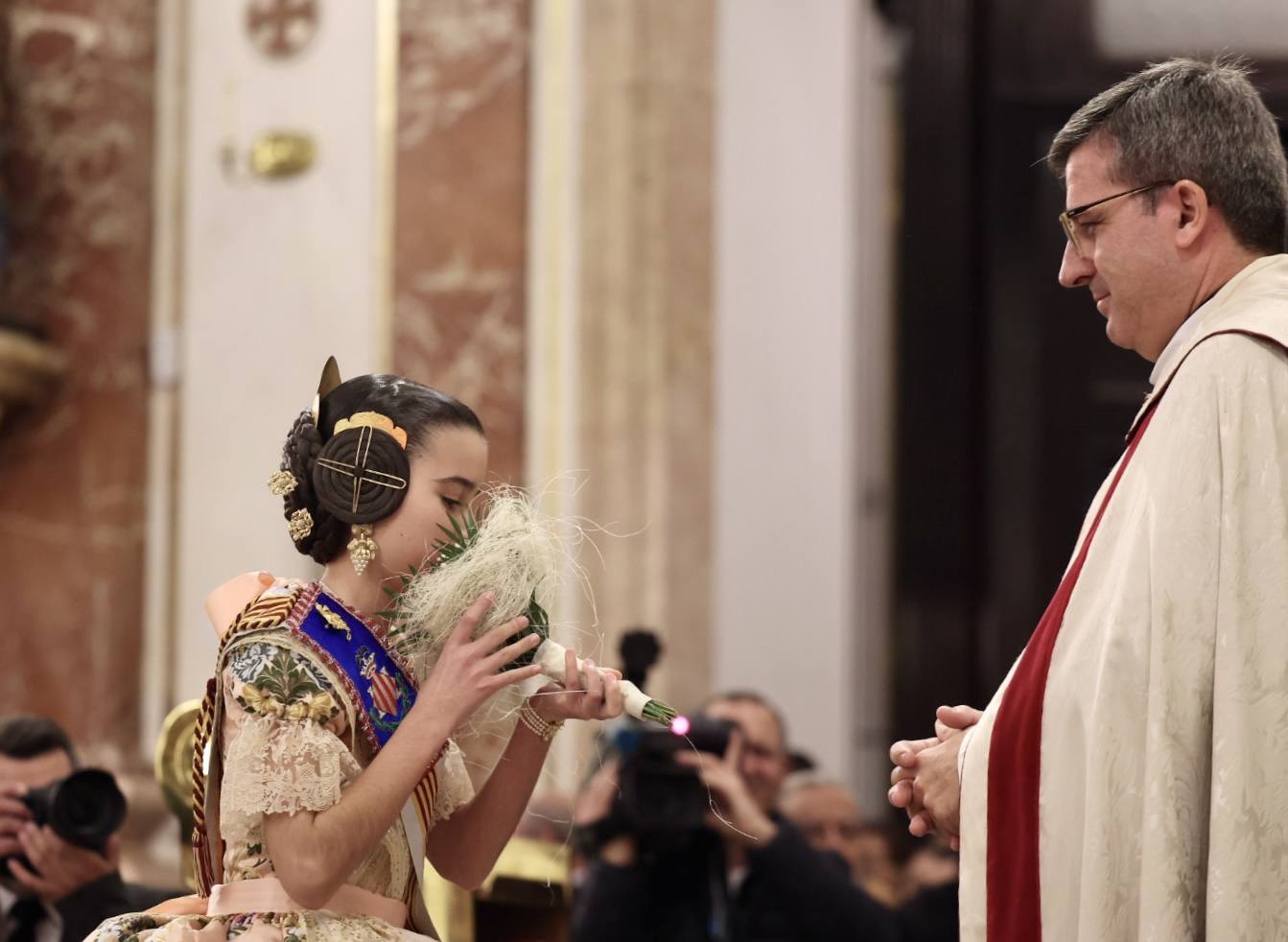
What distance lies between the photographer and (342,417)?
9.56ft

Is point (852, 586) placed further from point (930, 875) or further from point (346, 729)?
point (346, 729)

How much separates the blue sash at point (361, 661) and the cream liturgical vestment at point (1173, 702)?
86 centimetres

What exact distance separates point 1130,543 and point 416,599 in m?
1.00

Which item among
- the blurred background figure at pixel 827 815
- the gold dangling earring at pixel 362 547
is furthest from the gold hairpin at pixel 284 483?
the blurred background figure at pixel 827 815

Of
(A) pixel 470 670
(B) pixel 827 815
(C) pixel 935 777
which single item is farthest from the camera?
(B) pixel 827 815

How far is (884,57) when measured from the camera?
30.2 ft

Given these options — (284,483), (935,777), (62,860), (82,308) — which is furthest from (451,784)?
(82,308)

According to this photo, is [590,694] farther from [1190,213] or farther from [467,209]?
[467,209]

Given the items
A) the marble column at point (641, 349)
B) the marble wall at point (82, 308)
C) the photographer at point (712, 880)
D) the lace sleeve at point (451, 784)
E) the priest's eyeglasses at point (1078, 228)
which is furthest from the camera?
the marble wall at point (82, 308)

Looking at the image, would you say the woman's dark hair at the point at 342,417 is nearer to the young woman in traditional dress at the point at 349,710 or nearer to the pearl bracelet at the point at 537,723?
the young woman in traditional dress at the point at 349,710

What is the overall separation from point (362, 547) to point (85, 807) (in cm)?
130

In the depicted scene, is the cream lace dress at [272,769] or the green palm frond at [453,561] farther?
the green palm frond at [453,561]

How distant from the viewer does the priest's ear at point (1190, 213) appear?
2.86 metres

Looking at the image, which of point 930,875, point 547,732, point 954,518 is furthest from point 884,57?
point 547,732
